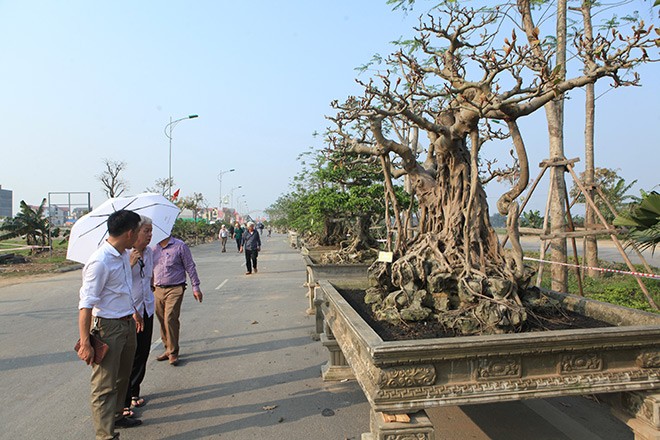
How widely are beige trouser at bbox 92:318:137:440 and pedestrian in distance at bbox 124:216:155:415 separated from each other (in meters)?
0.49

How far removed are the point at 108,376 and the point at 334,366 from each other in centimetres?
220

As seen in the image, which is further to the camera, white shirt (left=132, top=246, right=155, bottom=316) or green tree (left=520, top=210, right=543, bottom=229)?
green tree (left=520, top=210, right=543, bottom=229)

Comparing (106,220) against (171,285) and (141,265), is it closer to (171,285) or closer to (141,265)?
(141,265)

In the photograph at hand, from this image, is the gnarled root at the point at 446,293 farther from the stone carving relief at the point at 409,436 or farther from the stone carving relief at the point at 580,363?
the stone carving relief at the point at 409,436

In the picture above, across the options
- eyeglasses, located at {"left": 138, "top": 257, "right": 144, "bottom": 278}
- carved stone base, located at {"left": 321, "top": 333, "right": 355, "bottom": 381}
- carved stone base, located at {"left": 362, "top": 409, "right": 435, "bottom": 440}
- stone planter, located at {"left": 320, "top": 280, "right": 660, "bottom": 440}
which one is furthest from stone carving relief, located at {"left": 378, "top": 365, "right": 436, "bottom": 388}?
eyeglasses, located at {"left": 138, "top": 257, "right": 144, "bottom": 278}

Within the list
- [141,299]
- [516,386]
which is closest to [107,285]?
[141,299]

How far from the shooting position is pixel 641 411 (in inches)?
103

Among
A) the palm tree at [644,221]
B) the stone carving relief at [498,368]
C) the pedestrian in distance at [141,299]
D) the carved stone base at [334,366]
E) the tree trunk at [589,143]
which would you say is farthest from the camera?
the tree trunk at [589,143]

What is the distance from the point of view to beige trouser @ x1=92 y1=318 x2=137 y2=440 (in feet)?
9.65

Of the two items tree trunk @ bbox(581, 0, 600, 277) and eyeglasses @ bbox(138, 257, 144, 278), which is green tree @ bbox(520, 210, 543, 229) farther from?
eyeglasses @ bbox(138, 257, 144, 278)

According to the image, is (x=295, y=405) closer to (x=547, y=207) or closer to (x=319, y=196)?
(x=547, y=207)

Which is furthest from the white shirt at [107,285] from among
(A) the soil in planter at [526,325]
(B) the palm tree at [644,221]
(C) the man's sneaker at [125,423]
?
(B) the palm tree at [644,221]

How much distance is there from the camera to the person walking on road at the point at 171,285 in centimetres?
493

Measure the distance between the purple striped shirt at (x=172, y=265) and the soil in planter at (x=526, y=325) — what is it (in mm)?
2297
